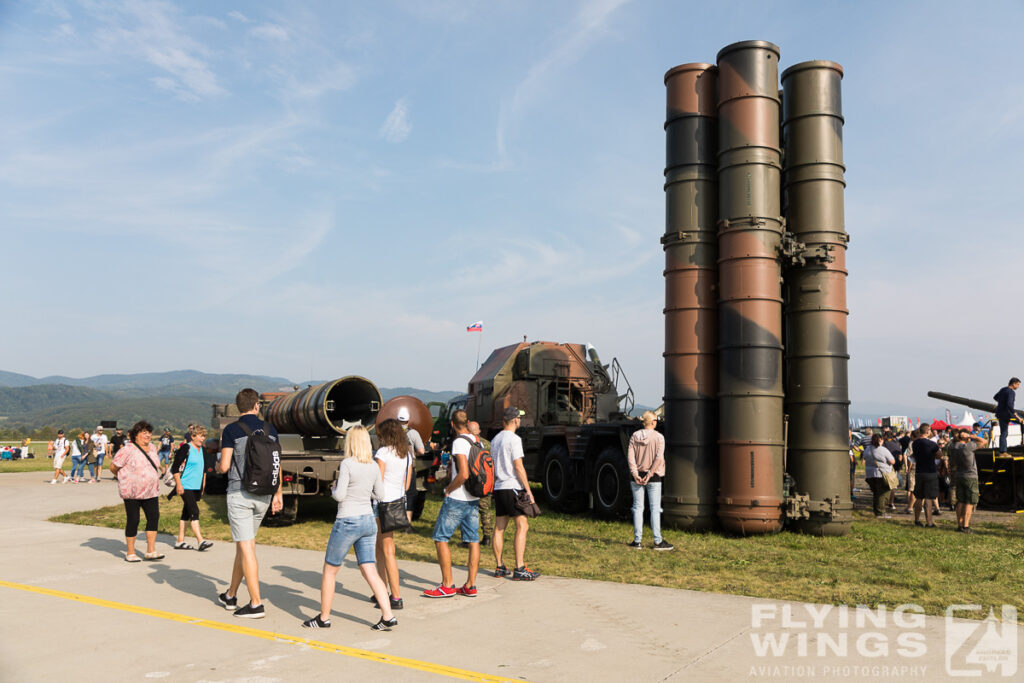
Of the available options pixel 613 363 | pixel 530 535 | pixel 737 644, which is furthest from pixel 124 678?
pixel 613 363

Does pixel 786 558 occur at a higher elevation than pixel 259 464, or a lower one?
lower

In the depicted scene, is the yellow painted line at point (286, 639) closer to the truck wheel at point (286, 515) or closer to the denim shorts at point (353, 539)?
the denim shorts at point (353, 539)

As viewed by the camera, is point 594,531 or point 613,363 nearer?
point 594,531

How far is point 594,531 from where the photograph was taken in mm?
11484

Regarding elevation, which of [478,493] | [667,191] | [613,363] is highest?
[667,191]

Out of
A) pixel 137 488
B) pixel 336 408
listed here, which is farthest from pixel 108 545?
pixel 336 408

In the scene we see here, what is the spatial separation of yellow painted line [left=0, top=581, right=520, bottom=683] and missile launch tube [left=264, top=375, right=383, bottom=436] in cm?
563

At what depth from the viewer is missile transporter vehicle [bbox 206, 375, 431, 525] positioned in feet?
38.0

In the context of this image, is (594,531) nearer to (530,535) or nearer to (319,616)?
(530,535)

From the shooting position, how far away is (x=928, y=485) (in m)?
12.5

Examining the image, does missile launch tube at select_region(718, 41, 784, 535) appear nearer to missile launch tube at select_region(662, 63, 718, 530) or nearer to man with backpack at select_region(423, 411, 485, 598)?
missile launch tube at select_region(662, 63, 718, 530)

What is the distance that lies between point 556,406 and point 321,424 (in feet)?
19.3

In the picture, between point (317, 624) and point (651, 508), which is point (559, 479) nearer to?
point (651, 508)

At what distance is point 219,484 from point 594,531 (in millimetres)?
6292
